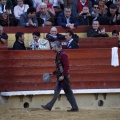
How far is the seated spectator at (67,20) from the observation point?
13.2 meters

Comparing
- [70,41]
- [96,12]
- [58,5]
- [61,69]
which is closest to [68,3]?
[58,5]

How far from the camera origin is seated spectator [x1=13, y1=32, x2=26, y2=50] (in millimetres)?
12703

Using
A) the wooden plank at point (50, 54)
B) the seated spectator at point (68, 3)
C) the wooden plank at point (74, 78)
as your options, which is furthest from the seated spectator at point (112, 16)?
the seated spectator at point (68, 3)

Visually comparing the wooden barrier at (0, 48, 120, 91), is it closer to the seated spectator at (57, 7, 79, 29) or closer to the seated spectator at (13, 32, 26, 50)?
the seated spectator at (13, 32, 26, 50)

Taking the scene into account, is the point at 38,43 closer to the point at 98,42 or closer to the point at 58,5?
the point at 98,42

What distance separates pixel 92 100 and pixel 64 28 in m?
1.70

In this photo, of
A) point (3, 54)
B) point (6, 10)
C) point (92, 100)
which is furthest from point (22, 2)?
point (92, 100)

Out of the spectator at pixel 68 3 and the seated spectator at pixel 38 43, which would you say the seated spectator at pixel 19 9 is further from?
the spectator at pixel 68 3

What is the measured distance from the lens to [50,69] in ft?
43.2

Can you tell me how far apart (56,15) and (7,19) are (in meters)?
1.17

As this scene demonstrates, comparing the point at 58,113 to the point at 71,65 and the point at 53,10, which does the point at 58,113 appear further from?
the point at 53,10

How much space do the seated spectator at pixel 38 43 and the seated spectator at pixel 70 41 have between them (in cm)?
45

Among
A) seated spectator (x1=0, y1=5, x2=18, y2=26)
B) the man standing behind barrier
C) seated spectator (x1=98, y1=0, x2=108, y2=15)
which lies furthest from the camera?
seated spectator (x1=98, y1=0, x2=108, y2=15)

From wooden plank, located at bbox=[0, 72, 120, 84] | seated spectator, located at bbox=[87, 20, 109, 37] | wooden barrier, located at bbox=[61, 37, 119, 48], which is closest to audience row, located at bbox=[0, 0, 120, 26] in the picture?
seated spectator, located at bbox=[87, 20, 109, 37]
